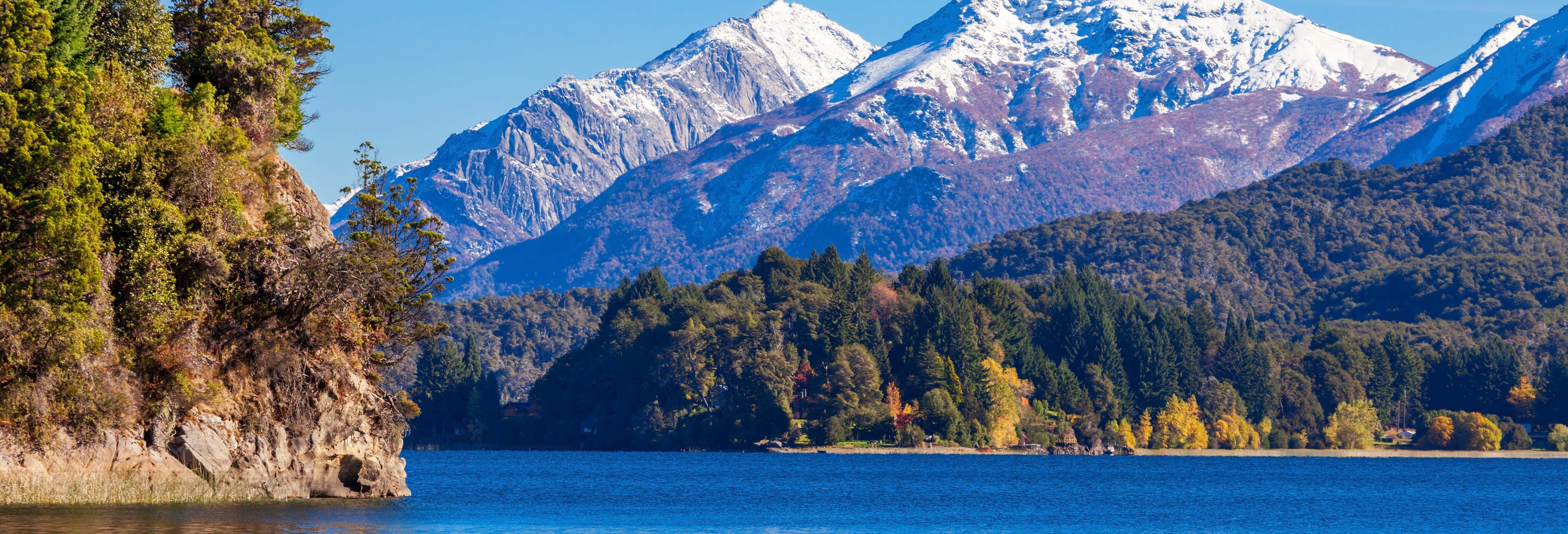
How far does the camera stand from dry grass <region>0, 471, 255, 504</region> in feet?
185

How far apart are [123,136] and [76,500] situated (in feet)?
44.1

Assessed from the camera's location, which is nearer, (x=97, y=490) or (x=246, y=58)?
(x=97, y=490)

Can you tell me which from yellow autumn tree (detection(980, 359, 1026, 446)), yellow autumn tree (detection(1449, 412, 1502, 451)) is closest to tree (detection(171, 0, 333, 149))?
yellow autumn tree (detection(980, 359, 1026, 446))

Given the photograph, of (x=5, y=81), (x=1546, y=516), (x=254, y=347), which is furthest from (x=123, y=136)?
(x=1546, y=516)

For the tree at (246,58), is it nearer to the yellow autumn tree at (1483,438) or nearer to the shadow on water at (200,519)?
the shadow on water at (200,519)

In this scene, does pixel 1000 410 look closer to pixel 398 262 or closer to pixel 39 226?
pixel 398 262

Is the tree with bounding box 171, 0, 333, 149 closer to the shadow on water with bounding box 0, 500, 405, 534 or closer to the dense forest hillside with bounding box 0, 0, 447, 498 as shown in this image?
the dense forest hillside with bounding box 0, 0, 447, 498

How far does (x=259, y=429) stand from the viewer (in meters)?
65.4

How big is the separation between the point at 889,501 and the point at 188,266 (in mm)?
46868

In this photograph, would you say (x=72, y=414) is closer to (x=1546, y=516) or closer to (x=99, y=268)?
(x=99, y=268)

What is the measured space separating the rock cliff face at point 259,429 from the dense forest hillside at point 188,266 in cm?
9

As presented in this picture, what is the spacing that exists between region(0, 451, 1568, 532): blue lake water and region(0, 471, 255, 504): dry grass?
46 cm

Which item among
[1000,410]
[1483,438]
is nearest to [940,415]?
[1000,410]

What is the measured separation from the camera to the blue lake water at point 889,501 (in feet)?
206
